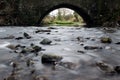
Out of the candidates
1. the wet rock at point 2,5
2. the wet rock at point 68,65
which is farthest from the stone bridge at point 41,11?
the wet rock at point 68,65

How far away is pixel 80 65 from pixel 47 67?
2.00 ft

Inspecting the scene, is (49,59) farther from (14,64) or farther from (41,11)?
(41,11)

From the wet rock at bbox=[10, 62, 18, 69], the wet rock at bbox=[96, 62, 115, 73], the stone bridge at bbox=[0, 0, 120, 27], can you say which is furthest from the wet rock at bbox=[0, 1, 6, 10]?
the wet rock at bbox=[96, 62, 115, 73]

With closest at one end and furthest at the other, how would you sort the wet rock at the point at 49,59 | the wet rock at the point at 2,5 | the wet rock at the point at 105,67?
the wet rock at the point at 105,67
the wet rock at the point at 49,59
the wet rock at the point at 2,5

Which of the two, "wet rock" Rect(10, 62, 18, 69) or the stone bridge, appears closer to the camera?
"wet rock" Rect(10, 62, 18, 69)

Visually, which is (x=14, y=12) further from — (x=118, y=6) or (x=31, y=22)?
(x=118, y=6)

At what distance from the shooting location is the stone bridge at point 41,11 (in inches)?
830

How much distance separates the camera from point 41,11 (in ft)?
70.1

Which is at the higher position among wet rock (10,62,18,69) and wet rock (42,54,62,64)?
wet rock (42,54,62,64)

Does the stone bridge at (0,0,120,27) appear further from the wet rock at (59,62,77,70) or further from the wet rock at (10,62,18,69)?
the wet rock at (59,62,77,70)

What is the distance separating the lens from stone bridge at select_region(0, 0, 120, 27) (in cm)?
2109

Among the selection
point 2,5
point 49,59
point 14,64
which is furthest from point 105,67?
point 2,5

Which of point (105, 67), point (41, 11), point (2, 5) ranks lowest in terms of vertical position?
point (105, 67)

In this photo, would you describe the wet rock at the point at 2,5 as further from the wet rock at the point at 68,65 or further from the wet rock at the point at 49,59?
the wet rock at the point at 68,65
